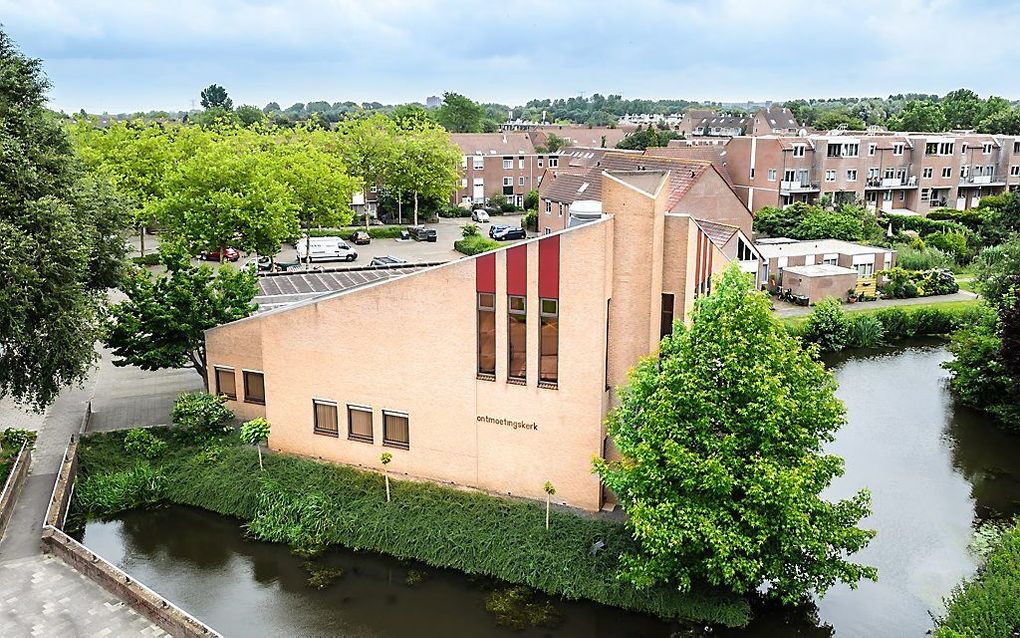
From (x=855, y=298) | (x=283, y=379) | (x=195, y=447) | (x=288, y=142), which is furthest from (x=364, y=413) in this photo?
(x=288, y=142)

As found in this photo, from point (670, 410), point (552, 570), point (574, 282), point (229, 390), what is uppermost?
point (574, 282)

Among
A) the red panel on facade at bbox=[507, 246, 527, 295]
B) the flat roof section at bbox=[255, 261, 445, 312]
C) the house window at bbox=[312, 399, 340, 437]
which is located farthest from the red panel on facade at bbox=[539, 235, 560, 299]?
the flat roof section at bbox=[255, 261, 445, 312]

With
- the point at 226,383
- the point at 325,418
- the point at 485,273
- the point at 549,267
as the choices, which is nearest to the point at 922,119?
the point at 549,267

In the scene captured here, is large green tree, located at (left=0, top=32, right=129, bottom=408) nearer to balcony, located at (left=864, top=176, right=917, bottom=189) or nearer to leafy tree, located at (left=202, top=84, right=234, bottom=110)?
balcony, located at (left=864, top=176, right=917, bottom=189)

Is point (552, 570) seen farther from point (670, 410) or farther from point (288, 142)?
point (288, 142)

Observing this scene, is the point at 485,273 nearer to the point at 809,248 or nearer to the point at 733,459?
the point at 733,459

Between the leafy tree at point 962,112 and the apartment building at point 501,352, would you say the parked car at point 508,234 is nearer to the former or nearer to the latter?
the apartment building at point 501,352
